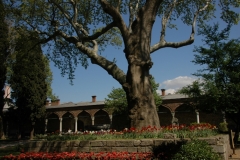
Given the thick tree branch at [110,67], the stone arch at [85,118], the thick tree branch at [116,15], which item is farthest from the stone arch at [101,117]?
the thick tree branch at [116,15]

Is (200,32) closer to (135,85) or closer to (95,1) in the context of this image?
→ (95,1)

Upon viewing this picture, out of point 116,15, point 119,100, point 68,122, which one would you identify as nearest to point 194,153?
point 116,15

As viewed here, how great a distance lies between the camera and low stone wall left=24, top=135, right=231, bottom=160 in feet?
23.5

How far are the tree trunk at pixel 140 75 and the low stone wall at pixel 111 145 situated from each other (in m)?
1.79

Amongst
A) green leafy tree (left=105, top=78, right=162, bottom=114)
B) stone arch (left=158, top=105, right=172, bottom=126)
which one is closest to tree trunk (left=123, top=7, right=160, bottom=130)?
green leafy tree (left=105, top=78, right=162, bottom=114)

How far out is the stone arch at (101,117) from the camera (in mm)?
35594

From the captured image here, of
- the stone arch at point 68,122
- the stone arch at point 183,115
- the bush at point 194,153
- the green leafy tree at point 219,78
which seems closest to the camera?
the bush at point 194,153

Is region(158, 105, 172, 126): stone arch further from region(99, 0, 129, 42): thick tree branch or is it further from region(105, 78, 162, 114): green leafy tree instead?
region(99, 0, 129, 42): thick tree branch

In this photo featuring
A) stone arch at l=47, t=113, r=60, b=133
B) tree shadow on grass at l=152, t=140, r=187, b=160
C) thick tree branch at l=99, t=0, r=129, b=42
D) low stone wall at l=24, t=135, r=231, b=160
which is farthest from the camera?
stone arch at l=47, t=113, r=60, b=133

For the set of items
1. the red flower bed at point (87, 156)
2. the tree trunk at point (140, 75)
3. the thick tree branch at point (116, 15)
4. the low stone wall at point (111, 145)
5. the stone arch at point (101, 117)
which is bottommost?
the red flower bed at point (87, 156)

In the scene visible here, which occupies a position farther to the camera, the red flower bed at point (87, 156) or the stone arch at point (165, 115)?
the stone arch at point (165, 115)

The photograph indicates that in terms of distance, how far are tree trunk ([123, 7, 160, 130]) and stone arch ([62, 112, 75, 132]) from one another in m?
29.3

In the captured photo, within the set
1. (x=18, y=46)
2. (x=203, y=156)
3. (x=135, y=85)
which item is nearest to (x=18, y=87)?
(x=18, y=46)

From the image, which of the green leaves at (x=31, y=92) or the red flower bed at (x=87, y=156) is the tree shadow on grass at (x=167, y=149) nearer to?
the red flower bed at (x=87, y=156)
